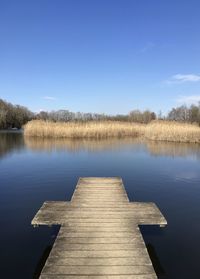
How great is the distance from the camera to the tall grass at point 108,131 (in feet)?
73.6

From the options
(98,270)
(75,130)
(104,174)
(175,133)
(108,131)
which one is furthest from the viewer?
(108,131)

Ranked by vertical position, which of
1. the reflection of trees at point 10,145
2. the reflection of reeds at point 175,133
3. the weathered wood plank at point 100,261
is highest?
the reflection of reeds at point 175,133

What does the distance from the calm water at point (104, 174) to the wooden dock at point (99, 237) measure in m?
0.44

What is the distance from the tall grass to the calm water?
5520 millimetres

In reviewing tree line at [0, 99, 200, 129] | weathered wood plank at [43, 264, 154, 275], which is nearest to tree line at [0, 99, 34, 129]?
tree line at [0, 99, 200, 129]

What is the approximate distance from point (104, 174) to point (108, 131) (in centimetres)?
1499

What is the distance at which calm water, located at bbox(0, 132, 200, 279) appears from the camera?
457cm

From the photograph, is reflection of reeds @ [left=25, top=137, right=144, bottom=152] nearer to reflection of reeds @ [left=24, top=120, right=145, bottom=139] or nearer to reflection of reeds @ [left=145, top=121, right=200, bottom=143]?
reflection of reeds @ [left=145, top=121, right=200, bottom=143]

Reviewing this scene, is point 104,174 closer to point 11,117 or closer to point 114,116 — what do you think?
point 114,116

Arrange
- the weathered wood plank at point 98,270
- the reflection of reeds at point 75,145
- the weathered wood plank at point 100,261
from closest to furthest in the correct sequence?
the weathered wood plank at point 98,270 → the weathered wood plank at point 100,261 → the reflection of reeds at point 75,145

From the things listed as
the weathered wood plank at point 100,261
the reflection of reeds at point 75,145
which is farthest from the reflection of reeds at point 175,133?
the weathered wood plank at point 100,261

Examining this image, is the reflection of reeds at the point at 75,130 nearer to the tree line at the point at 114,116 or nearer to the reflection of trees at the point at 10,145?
the reflection of trees at the point at 10,145

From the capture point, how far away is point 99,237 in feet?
14.4

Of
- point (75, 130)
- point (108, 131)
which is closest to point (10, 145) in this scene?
point (75, 130)
